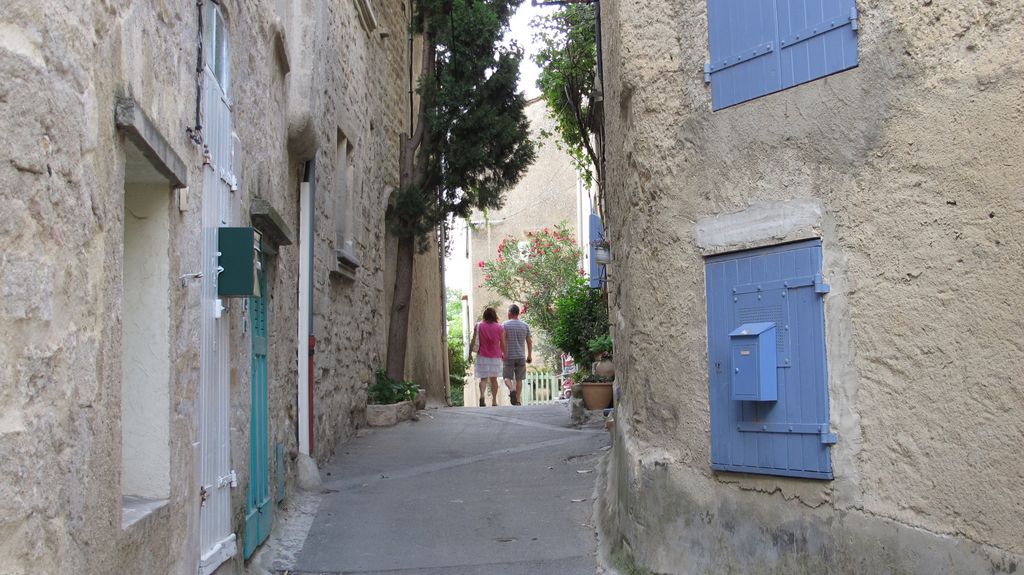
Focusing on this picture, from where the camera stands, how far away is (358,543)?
591 centimetres

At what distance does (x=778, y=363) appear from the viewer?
4.55 meters

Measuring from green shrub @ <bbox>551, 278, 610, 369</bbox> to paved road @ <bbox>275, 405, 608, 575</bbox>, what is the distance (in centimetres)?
232

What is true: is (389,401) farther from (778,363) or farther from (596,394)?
(778,363)

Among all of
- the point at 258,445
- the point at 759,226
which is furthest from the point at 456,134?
the point at 759,226

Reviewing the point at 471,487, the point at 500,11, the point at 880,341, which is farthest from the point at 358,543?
the point at 500,11

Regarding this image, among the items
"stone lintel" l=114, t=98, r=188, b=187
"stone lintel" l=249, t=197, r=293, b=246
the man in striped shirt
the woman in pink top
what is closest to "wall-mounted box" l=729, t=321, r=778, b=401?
"stone lintel" l=114, t=98, r=188, b=187

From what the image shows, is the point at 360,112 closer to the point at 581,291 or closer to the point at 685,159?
the point at 581,291

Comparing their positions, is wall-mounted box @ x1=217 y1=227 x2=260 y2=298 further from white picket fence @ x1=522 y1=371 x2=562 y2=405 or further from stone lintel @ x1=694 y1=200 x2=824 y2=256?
white picket fence @ x1=522 y1=371 x2=562 y2=405

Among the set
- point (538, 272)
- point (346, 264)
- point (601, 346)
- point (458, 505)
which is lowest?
point (458, 505)

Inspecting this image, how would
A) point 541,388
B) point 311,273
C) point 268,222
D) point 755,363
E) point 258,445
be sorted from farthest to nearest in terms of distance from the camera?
1. point 541,388
2. point 311,273
3. point 268,222
4. point 258,445
5. point 755,363

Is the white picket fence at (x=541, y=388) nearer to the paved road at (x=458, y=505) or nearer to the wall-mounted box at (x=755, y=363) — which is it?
the paved road at (x=458, y=505)

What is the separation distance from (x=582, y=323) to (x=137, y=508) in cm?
954

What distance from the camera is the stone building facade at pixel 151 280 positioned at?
7.48ft

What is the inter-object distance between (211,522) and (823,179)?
312cm
